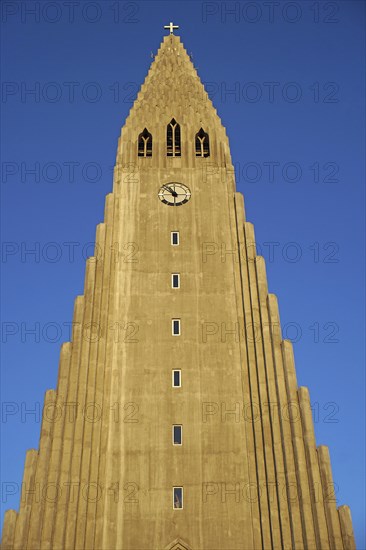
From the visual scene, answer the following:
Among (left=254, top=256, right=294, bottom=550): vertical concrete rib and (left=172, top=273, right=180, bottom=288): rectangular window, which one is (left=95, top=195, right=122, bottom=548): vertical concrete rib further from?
(left=254, top=256, right=294, bottom=550): vertical concrete rib

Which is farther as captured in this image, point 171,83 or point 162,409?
point 171,83

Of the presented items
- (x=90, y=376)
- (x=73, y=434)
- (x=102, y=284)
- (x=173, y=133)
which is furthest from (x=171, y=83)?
(x=73, y=434)

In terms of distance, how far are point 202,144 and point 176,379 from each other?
20.1 metres

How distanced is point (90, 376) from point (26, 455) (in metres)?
5.75

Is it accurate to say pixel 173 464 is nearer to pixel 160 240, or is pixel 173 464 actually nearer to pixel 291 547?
pixel 291 547

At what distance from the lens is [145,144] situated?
164ft

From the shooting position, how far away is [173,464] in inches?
1422

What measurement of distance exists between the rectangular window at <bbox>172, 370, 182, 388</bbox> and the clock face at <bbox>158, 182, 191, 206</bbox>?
42.8ft

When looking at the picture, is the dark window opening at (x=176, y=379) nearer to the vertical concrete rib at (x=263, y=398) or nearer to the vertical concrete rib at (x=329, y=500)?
the vertical concrete rib at (x=263, y=398)

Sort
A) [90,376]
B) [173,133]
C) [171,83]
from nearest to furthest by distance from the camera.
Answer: [90,376] < [173,133] < [171,83]

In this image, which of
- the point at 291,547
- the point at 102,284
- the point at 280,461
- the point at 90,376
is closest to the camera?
the point at 291,547

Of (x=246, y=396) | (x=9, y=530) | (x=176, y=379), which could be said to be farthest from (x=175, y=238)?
(x=9, y=530)

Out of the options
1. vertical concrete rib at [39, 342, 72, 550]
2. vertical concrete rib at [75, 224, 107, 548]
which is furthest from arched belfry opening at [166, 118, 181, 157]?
vertical concrete rib at [39, 342, 72, 550]

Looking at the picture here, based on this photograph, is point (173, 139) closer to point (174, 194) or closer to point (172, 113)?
point (172, 113)
